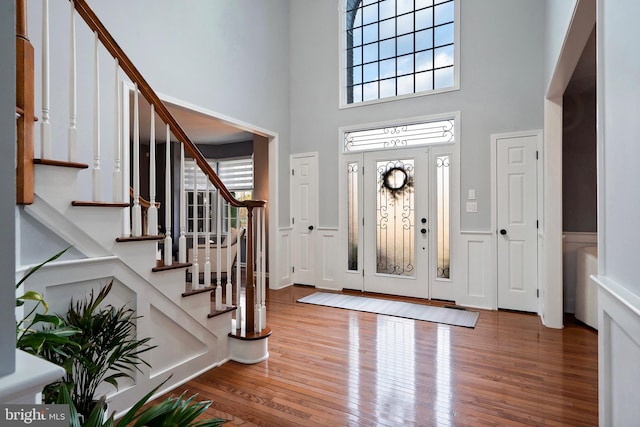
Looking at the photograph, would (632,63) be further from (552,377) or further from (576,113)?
(576,113)

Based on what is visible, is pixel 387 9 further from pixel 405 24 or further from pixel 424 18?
pixel 424 18

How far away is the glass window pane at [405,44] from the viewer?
4.68m

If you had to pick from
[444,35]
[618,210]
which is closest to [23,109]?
[618,210]

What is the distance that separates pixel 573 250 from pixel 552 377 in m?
2.20

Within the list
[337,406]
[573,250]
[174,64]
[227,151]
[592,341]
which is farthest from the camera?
[227,151]

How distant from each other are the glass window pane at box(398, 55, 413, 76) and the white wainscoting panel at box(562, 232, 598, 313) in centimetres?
283

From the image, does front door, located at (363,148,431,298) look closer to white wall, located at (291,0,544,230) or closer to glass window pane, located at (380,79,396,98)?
white wall, located at (291,0,544,230)

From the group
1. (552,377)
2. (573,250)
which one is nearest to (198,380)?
(552,377)

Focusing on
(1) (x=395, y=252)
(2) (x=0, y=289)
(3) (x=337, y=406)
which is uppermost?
(2) (x=0, y=289)

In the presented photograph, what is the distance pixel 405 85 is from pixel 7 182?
4.72 m

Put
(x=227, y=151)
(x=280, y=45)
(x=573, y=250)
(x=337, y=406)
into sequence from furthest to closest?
(x=227, y=151) < (x=280, y=45) < (x=573, y=250) < (x=337, y=406)

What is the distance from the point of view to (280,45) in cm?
516

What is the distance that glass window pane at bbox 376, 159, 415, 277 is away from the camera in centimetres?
454

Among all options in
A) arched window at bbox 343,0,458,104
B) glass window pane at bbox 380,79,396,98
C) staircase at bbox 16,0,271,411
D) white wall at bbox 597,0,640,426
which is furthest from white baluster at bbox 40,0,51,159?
glass window pane at bbox 380,79,396,98
